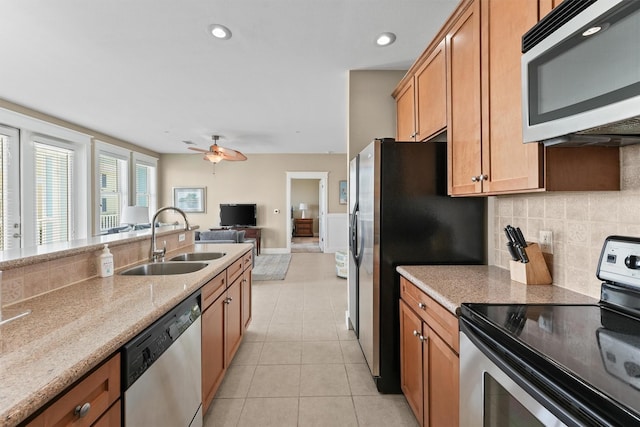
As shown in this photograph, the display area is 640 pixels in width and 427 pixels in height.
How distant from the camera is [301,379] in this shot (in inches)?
85.6

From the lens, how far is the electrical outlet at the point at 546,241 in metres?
1.47

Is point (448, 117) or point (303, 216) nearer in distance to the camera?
point (448, 117)

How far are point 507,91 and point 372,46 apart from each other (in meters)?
1.58

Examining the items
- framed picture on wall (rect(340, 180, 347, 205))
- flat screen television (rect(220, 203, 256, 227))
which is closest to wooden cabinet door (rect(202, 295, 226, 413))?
flat screen television (rect(220, 203, 256, 227))

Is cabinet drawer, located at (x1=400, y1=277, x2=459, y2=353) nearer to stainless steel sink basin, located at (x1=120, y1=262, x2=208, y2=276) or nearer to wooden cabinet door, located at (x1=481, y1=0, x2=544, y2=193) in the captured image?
wooden cabinet door, located at (x1=481, y1=0, x2=544, y2=193)

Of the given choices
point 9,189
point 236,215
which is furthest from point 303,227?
point 9,189

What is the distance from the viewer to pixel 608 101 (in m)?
0.77

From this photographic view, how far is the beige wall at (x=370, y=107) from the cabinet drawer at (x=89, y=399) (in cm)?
251

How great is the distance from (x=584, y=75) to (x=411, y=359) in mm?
1504

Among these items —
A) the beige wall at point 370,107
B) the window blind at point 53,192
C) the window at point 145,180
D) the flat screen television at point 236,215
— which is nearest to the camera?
the beige wall at point 370,107

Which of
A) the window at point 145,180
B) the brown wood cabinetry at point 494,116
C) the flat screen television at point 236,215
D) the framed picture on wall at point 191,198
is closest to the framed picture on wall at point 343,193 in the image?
the flat screen television at point 236,215

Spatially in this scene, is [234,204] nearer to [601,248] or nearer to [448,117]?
[448,117]

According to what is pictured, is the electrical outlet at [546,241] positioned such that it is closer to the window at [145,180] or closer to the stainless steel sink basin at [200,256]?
the stainless steel sink basin at [200,256]

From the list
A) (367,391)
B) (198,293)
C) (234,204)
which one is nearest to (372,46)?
(198,293)
